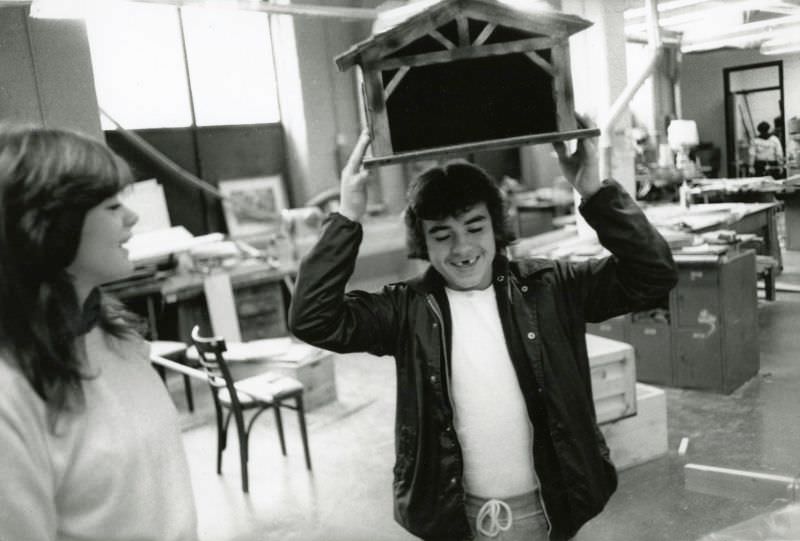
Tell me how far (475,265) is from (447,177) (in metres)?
0.22

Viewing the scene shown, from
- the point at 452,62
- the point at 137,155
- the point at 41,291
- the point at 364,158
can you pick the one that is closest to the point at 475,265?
the point at 364,158

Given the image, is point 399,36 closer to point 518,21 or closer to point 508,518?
point 518,21

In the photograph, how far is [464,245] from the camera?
5.56ft

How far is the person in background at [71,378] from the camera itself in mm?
970

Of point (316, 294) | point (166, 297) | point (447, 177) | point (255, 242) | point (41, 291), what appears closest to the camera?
point (41, 291)

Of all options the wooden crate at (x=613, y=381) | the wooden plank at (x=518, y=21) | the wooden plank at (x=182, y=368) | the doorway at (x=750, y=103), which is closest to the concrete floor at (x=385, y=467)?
the wooden crate at (x=613, y=381)

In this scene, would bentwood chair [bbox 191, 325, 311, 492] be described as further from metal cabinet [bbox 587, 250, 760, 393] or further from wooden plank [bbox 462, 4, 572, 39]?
wooden plank [bbox 462, 4, 572, 39]

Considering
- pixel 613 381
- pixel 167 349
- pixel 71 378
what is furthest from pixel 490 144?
pixel 167 349

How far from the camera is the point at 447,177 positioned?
1734 mm

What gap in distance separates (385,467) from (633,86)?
2308mm

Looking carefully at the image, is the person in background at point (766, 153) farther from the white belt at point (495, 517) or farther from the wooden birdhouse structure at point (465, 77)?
the white belt at point (495, 517)

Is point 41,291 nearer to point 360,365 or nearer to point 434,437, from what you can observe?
point 434,437

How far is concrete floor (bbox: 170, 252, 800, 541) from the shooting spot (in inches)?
124

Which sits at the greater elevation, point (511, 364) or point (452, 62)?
point (452, 62)
